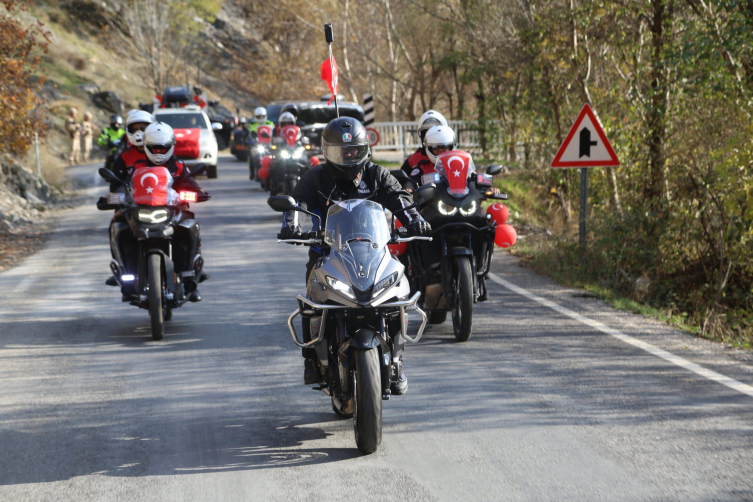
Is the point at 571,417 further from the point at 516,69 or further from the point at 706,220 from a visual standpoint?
the point at 516,69

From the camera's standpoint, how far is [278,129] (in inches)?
739

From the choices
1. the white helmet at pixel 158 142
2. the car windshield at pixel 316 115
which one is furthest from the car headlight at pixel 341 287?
the car windshield at pixel 316 115

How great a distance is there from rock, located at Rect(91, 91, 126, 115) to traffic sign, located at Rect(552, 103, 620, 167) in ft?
136

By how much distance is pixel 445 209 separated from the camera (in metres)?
8.27

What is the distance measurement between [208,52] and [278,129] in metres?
53.5

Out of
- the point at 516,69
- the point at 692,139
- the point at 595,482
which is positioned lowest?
the point at 595,482

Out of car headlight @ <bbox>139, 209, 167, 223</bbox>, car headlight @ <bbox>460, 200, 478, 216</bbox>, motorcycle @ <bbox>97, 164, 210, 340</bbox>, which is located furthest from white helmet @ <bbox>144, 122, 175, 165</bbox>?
car headlight @ <bbox>460, 200, 478, 216</bbox>

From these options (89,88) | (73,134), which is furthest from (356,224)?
(89,88)

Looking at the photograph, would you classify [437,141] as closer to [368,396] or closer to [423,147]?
[423,147]

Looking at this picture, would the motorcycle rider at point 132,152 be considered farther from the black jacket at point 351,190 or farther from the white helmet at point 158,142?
the black jacket at point 351,190

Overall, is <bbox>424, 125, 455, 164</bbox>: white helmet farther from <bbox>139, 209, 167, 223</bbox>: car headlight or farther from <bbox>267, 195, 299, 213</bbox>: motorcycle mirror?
<bbox>267, 195, 299, 213</bbox>: motorcycle mirror

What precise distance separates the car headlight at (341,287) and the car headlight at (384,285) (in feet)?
0.41

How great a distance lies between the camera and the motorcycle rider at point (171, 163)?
28.5ft

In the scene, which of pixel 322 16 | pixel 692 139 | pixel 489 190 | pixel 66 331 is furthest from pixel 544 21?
pixel 322 16
